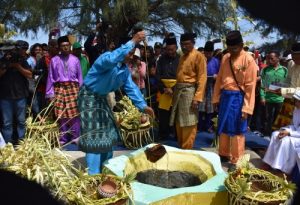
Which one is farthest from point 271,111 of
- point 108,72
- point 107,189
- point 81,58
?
point 107,189

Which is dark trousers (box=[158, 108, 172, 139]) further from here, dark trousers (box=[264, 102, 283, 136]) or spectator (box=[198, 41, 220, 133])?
dark trousers (box=[264, 102, 283, 136])

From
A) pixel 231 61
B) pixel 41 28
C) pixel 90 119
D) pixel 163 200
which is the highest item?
pixel 41 28

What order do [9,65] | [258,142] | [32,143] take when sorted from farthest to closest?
1. [258,142]
2. [9,65]
3. [32,143]

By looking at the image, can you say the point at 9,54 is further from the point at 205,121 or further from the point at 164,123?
the point at 205,121

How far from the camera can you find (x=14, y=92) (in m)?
4.81

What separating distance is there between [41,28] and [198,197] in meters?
5.72

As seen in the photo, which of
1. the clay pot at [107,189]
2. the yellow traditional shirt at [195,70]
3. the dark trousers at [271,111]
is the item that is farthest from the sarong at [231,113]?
the clay pot at [107,189]

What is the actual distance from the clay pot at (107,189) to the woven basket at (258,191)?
73 centimetres

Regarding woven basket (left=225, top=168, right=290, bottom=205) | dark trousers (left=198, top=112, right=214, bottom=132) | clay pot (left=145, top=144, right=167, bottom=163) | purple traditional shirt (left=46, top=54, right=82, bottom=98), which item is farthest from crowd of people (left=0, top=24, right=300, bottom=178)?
woven basket (left=225, top=168, right=290, bottom=205)

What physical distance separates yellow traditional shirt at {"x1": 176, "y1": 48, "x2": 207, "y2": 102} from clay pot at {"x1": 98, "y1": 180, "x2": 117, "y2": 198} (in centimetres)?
241

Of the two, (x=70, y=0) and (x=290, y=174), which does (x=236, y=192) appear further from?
(x=70, y=0)

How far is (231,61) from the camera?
14.6 ft

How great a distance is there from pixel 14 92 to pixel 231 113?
246 cm

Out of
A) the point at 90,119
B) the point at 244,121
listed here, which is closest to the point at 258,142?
the point at 244,121
